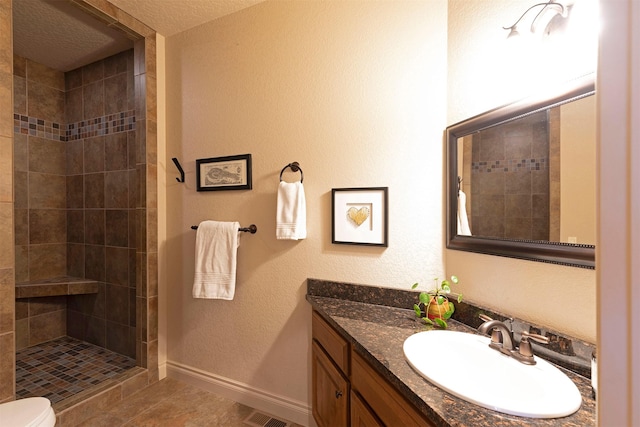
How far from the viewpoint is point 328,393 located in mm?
1340

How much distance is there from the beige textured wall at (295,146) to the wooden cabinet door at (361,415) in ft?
1.92

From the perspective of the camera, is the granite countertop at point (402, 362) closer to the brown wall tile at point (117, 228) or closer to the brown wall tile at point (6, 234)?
the brown wall tile at point (6, 234)

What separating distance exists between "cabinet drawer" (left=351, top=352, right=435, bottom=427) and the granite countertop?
3cm

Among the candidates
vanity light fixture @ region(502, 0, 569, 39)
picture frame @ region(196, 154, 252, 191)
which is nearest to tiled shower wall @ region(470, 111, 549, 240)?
vanity light fixture @ region(502, 0, 569, 39)

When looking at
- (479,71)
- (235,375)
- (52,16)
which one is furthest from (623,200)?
(52,16)

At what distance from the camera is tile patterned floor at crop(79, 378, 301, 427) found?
1.66 meters

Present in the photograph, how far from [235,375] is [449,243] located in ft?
5.39

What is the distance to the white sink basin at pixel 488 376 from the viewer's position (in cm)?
69

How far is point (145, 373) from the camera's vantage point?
200 centimetres

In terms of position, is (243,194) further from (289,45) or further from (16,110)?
(16,110)

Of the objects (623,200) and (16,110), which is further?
(16,110)

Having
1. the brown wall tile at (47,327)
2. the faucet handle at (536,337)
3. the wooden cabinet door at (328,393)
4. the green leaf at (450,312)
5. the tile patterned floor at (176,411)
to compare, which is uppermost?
the faucet handle at (536,337)

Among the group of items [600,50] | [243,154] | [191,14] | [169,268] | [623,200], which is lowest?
[169,268]

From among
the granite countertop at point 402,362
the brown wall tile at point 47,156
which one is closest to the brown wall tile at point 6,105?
the brown wall tile at point 47,156
